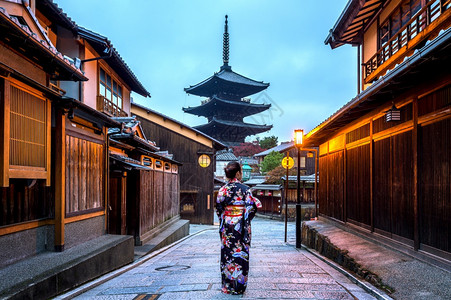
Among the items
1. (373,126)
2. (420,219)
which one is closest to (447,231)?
(420,219)

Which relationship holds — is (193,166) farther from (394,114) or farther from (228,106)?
(228,106)

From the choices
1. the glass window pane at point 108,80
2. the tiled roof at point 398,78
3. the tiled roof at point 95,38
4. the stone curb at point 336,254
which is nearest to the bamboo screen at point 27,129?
the tiled roof at point 95,38

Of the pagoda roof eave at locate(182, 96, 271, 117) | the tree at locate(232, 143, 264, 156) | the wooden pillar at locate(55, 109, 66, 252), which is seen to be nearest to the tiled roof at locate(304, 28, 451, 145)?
the wooden pillar at locate(55, 109, 66, 252)

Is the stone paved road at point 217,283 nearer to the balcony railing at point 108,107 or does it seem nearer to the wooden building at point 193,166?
the balcony railing at point 108,107

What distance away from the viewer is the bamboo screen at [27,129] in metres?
5.60

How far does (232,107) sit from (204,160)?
71.7 feet

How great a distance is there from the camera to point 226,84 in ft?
158

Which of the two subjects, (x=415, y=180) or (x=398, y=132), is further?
(x=398, y=132)

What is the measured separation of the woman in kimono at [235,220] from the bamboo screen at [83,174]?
343cm

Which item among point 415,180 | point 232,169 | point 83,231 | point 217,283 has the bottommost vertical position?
point 217,283

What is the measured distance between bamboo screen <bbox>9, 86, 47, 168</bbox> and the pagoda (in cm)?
3977

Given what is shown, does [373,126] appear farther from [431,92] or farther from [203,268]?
[203,268]

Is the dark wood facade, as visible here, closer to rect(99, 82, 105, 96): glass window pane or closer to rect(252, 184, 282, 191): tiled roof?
rect(99, 82, 105, 96): glass window pane

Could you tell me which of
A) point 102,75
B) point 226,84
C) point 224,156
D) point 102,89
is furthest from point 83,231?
point 226,84
